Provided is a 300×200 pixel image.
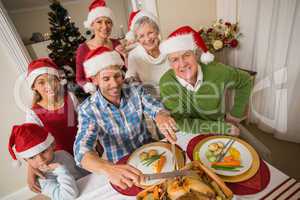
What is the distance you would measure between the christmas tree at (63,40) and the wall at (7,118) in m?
0.75

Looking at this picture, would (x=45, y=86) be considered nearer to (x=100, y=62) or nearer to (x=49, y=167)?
(x=100, y=62)

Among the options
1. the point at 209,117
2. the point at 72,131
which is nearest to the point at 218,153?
the point at 209,117

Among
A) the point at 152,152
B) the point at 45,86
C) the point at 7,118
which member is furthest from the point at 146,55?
the point at 7,118

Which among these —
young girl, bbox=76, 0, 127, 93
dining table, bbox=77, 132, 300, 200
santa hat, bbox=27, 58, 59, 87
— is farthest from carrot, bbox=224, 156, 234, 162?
young girl, bbox=76, 0, 127, 93

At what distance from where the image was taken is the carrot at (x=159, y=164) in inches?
32.9

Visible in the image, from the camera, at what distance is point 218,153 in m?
0.85

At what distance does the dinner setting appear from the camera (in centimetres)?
76

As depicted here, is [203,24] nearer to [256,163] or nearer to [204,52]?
[204,52]

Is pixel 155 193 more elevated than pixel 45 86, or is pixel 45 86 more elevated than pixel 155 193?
pixel 45 86

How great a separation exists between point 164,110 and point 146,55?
0.65 m

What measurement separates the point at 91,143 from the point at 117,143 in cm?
23

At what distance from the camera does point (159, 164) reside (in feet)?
2.80

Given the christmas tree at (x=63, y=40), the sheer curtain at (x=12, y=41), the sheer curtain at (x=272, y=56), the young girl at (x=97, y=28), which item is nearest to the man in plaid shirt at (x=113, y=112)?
the young girl at (x=97, y=28)

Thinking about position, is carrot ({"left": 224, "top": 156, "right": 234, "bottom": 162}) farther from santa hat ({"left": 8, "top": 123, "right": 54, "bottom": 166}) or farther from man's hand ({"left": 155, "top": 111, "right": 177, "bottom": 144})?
santa hat ({"left": 8, "top": 123, "right": 54, "bottom": 166})
